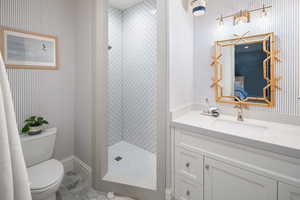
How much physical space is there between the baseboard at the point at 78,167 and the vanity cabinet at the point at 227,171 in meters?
1.12

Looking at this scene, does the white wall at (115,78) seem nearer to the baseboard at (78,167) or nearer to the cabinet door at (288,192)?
the baseboard at (78,167)

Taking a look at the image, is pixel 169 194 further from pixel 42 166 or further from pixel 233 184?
pixel 42 166

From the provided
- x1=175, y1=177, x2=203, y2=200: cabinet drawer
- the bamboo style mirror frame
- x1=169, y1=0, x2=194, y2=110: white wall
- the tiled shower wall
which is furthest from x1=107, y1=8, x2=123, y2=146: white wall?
the bamboo style mirror frame

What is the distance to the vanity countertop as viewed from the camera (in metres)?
0.89

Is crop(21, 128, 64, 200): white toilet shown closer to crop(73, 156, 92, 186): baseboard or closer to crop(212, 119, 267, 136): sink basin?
crop(73, 156, 92, 186): baseboard

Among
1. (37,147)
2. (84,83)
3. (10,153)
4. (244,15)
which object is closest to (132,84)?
(84,83)

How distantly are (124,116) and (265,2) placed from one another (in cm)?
248

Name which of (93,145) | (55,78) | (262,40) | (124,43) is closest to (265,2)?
(262,40)

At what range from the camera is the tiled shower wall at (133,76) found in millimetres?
2314

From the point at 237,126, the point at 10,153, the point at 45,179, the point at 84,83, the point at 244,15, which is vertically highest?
the point at 244,15

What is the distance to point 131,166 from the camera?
6.48 feet

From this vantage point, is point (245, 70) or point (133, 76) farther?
point (133, 76)

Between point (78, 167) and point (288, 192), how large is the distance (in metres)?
2.18

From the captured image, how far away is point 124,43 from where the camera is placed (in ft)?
8.66
